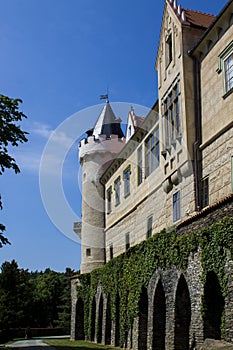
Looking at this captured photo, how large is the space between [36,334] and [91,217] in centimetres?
2403

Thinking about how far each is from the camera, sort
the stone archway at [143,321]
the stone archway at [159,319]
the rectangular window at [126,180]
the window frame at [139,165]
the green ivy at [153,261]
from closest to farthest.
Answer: the green ivy at [153,261] → the stone archway at [159,319] → the stone archway at [143,321] → the window frame at [139,165] → the rectangular window at [126,180]

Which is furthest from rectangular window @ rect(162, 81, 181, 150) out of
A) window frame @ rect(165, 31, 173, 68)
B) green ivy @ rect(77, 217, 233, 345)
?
green ivy @ rect(77, 217, 233, 345)

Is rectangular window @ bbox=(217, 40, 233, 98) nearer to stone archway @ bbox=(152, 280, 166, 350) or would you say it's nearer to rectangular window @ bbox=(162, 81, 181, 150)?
rectangular window @ bbox=(162, 81, 181, 150)

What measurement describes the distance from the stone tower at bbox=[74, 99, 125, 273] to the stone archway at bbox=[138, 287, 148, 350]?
16.0 m

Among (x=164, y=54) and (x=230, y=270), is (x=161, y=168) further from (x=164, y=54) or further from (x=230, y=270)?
(x=230, y=270)

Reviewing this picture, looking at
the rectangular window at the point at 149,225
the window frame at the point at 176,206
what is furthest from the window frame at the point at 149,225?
the window frame at the point at 176,206

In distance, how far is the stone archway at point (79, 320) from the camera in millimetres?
38750

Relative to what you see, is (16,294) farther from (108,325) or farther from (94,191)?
(108,325)

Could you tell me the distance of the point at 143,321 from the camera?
2308cm

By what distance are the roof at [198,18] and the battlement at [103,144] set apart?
19.1 metres

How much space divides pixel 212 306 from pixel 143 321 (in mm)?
8394

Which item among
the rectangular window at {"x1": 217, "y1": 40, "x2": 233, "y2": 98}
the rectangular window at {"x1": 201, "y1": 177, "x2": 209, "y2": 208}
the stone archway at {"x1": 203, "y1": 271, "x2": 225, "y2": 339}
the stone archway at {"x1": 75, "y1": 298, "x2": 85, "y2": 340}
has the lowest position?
the stone archway at {"x1": 75, "y1": 298, "x2": 85, "y2": 340}

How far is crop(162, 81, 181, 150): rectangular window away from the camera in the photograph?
21.3 metres

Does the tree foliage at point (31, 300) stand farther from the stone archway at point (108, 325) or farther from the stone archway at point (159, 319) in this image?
the stone archway at point (159, 319)
